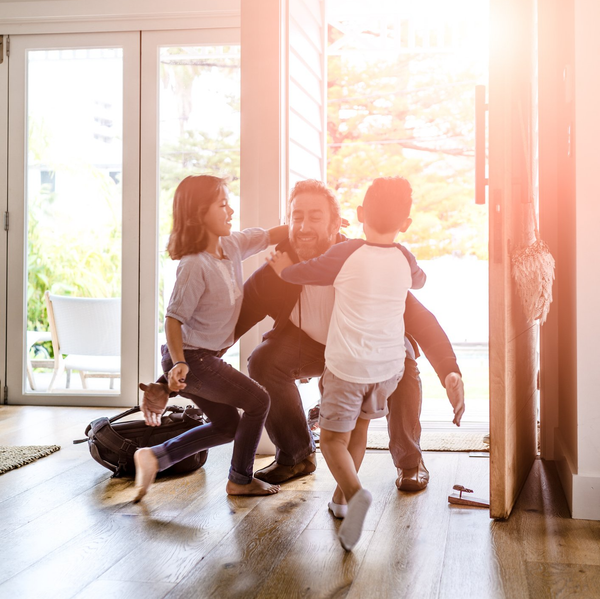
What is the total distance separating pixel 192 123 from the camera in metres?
4.06

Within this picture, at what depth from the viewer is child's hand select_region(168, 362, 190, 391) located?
2.07 metres

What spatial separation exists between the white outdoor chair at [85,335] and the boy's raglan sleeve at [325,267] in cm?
227

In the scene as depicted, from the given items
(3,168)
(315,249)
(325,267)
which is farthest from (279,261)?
(3,168)

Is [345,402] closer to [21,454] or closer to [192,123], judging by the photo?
[21,454]

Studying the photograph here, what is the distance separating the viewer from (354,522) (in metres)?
1.71

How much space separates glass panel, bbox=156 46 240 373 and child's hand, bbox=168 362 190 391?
193cm

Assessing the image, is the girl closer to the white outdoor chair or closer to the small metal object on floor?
the small metal object on floor

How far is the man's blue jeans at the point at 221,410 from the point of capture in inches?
87.3

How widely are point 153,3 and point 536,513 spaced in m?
3.31

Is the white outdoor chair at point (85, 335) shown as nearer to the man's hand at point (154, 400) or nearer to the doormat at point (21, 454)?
the doormat at point (21, 454)

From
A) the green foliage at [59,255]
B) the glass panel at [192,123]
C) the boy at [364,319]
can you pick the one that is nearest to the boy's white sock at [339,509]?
the boy at [364,319]

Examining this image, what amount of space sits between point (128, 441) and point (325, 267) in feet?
3.47

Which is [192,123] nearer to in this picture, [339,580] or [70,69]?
[70,69]

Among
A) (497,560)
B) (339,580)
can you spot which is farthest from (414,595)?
(497,560)
